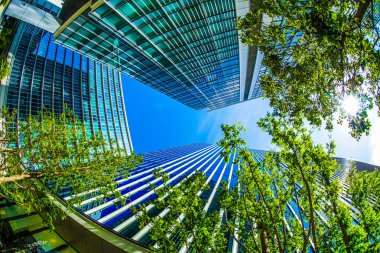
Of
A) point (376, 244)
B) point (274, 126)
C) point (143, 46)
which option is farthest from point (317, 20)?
point (143, 46)

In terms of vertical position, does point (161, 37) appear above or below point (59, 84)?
below

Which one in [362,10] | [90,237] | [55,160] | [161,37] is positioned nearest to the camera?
[362,10]

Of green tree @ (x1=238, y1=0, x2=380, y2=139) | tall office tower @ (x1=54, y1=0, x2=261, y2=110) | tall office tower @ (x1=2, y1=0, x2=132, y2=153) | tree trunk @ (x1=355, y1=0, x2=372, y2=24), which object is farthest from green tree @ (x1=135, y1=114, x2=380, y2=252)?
tall office tower @ (x1=2, y1=0, x2=132, y2=153)

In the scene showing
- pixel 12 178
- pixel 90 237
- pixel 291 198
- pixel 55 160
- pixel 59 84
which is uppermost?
pixel 59 84

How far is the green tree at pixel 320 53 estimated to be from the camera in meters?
5.77

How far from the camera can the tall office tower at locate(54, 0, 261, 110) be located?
68.8ft

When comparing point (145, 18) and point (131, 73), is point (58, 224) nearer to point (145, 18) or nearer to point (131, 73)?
Answer: point (145, 18)

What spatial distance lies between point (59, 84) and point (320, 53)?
66.1 m

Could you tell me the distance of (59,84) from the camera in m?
Result: 58.3

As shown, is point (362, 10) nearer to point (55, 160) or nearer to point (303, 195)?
point (303, 195)

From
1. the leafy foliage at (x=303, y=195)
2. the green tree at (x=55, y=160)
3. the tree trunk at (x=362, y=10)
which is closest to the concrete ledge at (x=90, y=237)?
the green tree at (x=55, y=160)

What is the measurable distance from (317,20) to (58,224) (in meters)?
17.5

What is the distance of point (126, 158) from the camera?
14.6 meters

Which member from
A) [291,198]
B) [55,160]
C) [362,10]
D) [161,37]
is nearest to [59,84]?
[161,37]
